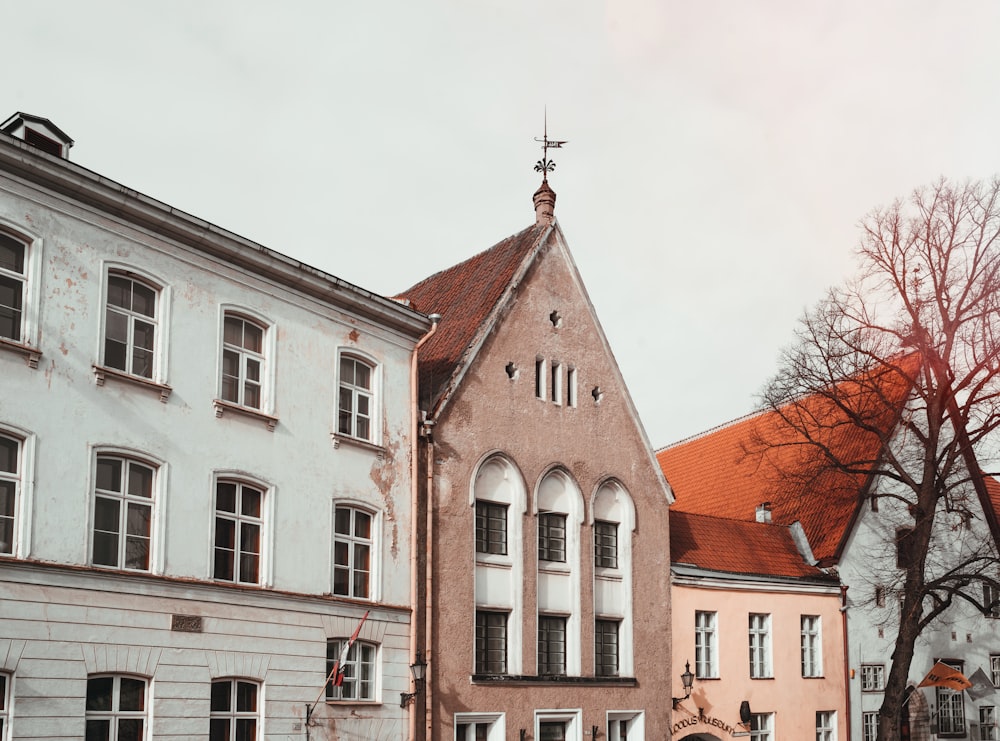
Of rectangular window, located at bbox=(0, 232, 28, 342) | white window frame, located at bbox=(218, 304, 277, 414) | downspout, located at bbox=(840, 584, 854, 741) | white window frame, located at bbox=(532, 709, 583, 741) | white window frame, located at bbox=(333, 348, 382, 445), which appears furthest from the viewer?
downspout, located at bbox=(840, 584, 854, 741)

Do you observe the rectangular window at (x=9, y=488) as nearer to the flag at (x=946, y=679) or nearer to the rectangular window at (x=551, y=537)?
the rectangular window at (x=551, y=537)

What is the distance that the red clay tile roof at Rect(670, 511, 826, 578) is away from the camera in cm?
3120

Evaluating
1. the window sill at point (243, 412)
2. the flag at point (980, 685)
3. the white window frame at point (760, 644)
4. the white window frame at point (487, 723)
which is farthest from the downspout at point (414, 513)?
the flag at point (980, 685)

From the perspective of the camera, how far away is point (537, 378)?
2767 centimetres

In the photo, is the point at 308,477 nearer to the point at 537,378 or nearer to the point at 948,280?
the point at 537,378

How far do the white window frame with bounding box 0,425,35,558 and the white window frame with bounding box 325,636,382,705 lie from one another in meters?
6.41

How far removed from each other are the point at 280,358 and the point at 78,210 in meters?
4.66

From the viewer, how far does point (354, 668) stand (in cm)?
2230

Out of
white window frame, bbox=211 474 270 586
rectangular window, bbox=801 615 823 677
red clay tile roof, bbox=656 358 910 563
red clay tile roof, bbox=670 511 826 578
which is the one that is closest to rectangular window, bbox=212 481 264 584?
white window frame, bbox=211 474 270 586

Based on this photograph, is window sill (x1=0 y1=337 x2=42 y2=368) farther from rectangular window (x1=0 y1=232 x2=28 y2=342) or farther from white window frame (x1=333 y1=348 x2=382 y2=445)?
white window frame (x1=333 y1=348 x2=382 y2=445)

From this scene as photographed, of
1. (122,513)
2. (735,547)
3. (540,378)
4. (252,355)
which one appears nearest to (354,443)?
(252,355)

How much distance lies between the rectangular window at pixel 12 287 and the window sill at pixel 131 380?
1.29m

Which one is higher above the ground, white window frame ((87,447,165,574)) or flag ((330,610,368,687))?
white window frame ((87,447,165,574))

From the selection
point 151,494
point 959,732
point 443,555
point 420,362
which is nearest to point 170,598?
point 151,494
